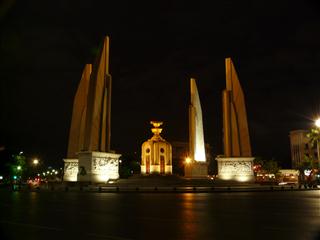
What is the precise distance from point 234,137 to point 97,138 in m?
17.0

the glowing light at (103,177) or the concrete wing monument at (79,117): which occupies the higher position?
the concrete wing monument at (79,117)

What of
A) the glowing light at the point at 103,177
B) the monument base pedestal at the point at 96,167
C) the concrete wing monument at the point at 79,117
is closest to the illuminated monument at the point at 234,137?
the monument base pedestal at the point at 96,167

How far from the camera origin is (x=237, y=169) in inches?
1576

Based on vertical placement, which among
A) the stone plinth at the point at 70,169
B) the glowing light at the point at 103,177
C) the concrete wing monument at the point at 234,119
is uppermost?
the concrete wing monument at the point at 234,119

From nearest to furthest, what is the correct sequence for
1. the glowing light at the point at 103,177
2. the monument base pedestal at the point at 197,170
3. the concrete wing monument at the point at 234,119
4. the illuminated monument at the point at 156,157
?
the glowing light at the point at 103,177 < the concrete wing monument at the point at 234,119 < the monument base pedestal at the point at 197,170 < the illuminated monument at the point at 156,157

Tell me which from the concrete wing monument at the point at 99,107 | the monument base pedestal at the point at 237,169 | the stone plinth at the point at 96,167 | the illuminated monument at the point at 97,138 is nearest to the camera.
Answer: the stone plinth at the point at 96,167

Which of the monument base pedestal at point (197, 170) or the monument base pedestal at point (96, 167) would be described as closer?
the monument base pedestal at point (96, 167)

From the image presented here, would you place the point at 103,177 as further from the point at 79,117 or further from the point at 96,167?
the point at 79,117

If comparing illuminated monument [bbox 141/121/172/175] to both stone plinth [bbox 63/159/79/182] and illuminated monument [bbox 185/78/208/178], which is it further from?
stone plinth [bbox 63/159/79/182]

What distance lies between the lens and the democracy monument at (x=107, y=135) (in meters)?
35.6

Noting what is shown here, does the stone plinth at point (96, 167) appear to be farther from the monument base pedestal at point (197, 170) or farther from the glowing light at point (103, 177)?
the monument base pedestal at point (197, 170)

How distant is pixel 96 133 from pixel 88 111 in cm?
277

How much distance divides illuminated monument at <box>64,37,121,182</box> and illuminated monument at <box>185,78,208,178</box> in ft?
35.9

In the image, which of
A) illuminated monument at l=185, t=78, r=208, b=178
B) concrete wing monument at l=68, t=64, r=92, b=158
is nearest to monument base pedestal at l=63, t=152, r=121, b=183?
concrete wing monument at l=68, t=64, r=92, b=158
